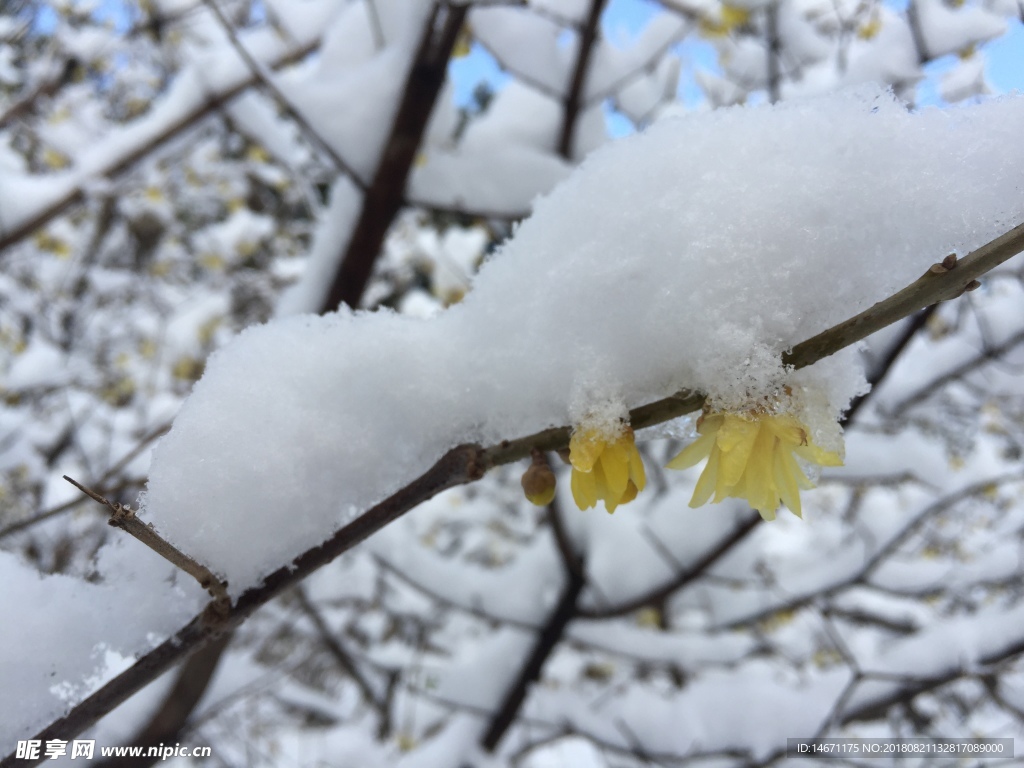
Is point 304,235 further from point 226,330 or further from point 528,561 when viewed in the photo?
point 528,561

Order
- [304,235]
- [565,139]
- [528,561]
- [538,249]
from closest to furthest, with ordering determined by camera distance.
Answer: [538,249]
[565,139]
[528,561]
[304,235]

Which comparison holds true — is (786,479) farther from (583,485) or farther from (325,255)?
(325,255)

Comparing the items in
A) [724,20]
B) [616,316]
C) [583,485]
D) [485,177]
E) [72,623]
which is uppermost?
[724,20]

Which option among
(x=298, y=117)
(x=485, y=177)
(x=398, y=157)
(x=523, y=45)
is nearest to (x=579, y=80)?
(x=523, y=45)

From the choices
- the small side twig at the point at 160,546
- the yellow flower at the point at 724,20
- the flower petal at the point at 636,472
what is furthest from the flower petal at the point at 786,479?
the yellow flower at the point at 724,20

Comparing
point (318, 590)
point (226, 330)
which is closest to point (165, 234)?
point (226, 330)

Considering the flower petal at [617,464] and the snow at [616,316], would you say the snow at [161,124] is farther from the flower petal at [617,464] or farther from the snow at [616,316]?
the flower petal at [617,464]
